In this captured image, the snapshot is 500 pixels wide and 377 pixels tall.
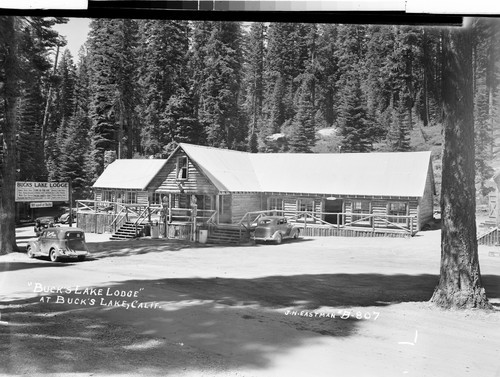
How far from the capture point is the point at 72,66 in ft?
17.1

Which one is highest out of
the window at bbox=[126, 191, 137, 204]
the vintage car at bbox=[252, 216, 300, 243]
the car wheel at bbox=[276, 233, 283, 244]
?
the window at bbox=[126, 191, 137, 204]

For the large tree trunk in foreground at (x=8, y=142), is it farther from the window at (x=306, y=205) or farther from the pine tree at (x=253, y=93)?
the window at (x=306, y=205)

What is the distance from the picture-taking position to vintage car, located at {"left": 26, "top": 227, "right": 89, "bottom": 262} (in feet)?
16.9

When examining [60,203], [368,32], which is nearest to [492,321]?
[368,32]

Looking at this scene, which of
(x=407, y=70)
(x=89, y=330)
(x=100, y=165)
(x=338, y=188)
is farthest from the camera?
(x=338, y=188)

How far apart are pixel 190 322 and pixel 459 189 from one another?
12.0ft

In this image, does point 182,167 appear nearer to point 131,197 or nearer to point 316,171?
point 131,197

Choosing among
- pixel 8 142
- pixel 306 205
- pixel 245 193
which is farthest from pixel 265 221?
pixel 8 142

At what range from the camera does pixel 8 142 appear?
17.3 feet

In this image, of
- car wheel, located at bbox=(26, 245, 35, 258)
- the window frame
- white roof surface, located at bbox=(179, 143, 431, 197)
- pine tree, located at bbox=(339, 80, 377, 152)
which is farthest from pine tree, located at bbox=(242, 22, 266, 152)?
car wheel, located at bbox=(26, 245, 35, 258)

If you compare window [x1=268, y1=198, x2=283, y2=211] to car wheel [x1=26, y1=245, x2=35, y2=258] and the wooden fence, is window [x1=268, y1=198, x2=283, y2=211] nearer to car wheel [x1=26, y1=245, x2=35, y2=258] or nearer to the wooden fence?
the wooden fence

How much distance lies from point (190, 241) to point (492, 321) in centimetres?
367

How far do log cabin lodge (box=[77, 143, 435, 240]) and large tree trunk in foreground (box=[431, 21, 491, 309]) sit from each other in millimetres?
325

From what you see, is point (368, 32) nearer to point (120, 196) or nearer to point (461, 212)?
point (461, 212)
